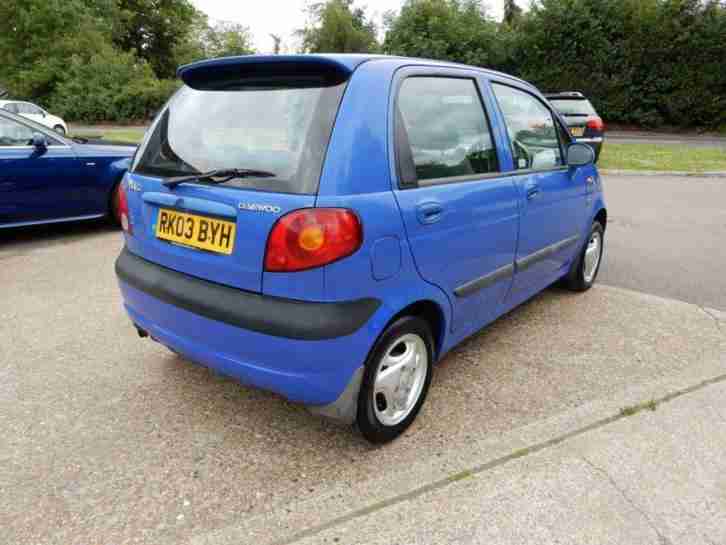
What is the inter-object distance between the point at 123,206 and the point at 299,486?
162cm

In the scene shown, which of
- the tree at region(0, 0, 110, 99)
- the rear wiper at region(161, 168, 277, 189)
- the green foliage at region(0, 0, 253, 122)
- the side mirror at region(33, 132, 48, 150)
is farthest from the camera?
the tree at region(0, 0, 110, 99)

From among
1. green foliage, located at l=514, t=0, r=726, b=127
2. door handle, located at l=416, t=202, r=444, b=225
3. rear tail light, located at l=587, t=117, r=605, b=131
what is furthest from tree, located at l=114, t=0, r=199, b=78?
door handle, located at l=416, t=202, r=444, b=225

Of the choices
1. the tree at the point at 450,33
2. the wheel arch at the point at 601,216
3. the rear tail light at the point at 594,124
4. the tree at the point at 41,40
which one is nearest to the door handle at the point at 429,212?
the wheel arch at the point at 601,216

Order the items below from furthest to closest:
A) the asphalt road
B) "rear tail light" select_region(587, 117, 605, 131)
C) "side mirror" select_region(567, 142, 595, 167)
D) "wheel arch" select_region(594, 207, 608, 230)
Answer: "rear tail light" select_region(587, 117, 605, 131)
the asphalt road
"wheel arch" select_region(594, 207, 608, 230)
"side mirror" select_region(567, 142, 595, 167)

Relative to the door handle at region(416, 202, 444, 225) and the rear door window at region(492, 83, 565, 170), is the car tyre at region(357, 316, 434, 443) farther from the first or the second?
the rear door window at region(492, 83, 565, 170)

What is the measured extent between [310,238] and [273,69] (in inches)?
31.9

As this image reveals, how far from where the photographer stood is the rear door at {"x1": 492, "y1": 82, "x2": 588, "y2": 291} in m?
3.19

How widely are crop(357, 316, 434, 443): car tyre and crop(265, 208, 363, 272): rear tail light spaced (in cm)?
47

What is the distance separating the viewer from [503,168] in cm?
300

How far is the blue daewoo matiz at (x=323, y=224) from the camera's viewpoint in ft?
6.79

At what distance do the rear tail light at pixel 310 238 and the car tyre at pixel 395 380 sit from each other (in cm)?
47

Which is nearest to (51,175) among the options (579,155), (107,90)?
(579,155)

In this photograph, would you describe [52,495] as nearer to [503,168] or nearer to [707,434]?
[503,168]

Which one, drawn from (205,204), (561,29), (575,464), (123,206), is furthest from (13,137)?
(561,29)
